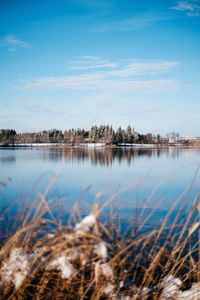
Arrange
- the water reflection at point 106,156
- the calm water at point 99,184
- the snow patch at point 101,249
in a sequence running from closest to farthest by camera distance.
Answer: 1. the snow patch at point 101,249
2. the calm water at point 99,184
3. the water reflection at point 106,156

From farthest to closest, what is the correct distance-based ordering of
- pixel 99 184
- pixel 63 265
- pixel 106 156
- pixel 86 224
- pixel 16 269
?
1. pixel 106 156
2. pixel 99 184
3. pixel 63 265
4. pixel 16 269
5. pixel 86 224

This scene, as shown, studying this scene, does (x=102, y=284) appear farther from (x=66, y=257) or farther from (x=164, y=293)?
(x=164, y=293)

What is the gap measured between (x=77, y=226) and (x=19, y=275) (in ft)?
2.59

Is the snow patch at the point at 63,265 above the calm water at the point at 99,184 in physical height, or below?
above

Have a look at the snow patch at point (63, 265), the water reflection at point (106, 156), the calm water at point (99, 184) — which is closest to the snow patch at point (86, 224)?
Answer: the calm water at point (99, 184)

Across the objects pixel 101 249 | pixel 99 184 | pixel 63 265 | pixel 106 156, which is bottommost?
pixel 106 156

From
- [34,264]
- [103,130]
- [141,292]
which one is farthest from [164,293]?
[103,130]

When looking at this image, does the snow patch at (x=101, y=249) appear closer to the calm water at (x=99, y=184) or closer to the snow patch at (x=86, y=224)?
the snow patch at (x=86, y=224)

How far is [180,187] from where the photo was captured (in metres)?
11.2

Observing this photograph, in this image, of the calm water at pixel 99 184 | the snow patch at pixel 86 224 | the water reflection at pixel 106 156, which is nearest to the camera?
the snow patch at pixel 86 224

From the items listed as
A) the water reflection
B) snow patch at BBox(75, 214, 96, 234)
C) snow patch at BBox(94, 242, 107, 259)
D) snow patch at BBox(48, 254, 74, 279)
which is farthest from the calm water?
the water reflection

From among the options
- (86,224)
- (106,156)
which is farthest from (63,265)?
(106,156)

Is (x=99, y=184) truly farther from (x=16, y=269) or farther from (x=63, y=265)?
(x=16, y=269)

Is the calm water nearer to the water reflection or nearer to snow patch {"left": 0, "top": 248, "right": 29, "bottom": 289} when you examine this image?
snow patch {"left": 0, "top": 248, "right": 29, "bottom": 289}
